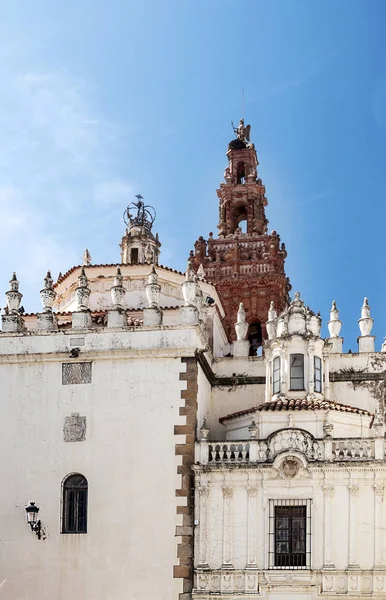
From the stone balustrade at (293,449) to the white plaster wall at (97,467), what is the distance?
1.17 metres

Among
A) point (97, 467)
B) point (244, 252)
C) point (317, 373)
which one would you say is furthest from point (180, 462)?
point (244, 252)

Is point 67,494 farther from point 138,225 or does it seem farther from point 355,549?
point 138,225

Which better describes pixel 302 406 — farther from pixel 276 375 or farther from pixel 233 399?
pixel 233 399

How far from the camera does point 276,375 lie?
3275cm

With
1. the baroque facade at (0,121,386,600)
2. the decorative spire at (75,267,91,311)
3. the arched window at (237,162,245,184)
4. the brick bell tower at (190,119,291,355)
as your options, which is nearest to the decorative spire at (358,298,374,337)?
the baroque facade at (0,121,386,600)

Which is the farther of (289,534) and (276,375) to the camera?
(276,375)

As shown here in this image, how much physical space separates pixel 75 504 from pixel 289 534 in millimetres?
6172

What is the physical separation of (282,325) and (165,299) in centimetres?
582

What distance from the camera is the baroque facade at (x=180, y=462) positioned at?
2969 cm

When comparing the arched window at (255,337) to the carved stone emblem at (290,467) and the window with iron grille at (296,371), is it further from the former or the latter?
the carved stone emblem at (290,467)

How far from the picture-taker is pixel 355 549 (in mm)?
29406

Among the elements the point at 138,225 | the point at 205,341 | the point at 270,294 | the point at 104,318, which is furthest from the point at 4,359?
the point at 270,294

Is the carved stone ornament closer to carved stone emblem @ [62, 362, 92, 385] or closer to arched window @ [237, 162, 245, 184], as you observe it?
carved stone emblem @ [62, 362, 92, 385]

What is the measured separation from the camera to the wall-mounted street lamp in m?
30.4
